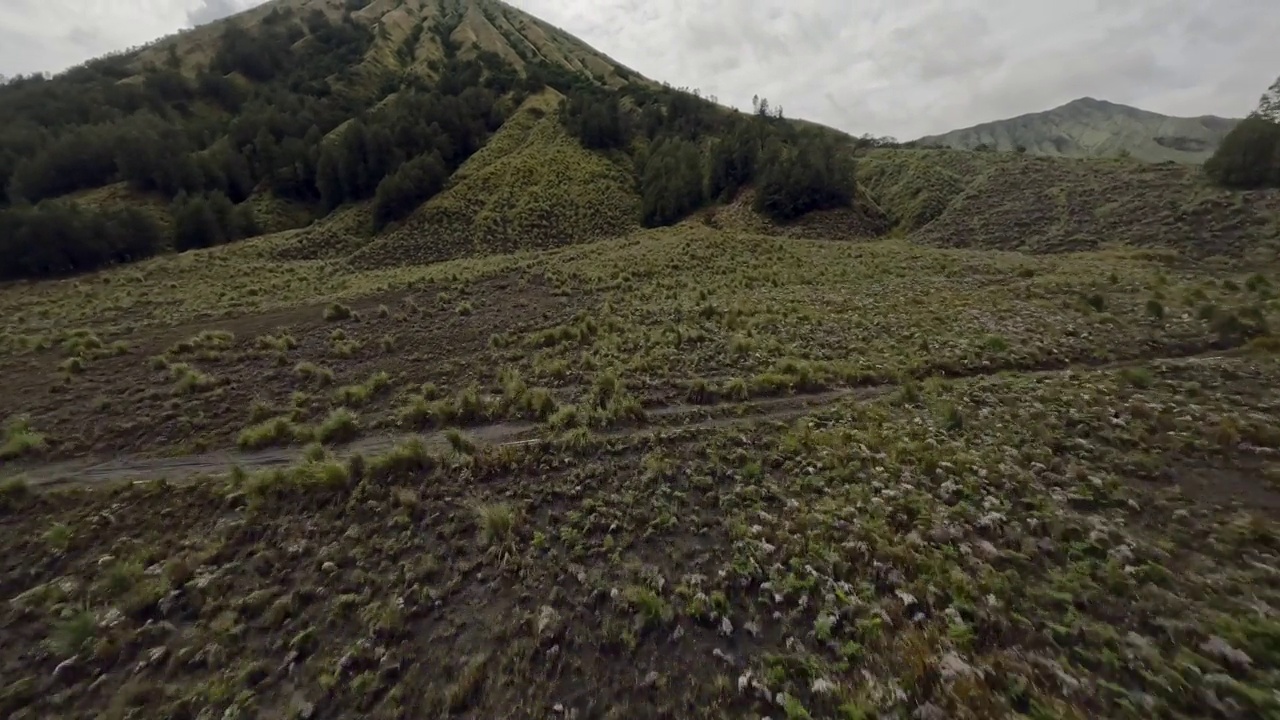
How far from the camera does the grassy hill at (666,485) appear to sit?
20.3 ft

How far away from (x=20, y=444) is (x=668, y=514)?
1678cm

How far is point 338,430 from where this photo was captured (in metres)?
13.2

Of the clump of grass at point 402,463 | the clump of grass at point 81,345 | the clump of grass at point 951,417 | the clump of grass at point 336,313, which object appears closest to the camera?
the clump of grass at point 402,463

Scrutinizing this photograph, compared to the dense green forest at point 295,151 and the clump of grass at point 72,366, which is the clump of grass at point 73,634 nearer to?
the clump of grass at point 72,366

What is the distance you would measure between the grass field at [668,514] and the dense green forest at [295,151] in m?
25.7

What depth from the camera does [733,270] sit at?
29.8 m

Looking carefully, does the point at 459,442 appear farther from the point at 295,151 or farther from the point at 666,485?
the point at 295,151

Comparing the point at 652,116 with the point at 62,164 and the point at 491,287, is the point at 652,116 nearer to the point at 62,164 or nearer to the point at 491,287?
the point at 491,287

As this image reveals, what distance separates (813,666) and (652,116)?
234 feet

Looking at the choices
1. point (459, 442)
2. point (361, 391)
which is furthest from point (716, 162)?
point (459, 442)

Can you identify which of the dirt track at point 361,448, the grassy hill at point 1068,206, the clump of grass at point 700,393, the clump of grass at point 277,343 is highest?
the grassy hill at point 1068,206

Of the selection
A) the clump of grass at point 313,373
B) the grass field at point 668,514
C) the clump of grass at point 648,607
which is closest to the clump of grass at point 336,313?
the grass field at point 668,514

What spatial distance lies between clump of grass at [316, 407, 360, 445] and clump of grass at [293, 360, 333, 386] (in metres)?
3.86

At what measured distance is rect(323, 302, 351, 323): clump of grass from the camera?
23.3 meters
